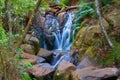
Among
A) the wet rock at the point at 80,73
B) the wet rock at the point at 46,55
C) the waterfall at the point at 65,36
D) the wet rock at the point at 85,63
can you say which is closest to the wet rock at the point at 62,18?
the waterfall at the point at 65,36

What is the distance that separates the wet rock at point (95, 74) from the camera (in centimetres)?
682

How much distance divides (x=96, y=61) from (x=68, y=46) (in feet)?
13.5

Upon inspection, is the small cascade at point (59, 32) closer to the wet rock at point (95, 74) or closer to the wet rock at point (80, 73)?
the wet rock at point (80, 73)

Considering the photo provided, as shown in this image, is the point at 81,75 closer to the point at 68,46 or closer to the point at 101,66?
the point at 101,66

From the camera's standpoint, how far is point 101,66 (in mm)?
7824

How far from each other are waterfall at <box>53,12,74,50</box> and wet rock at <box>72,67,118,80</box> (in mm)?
4794

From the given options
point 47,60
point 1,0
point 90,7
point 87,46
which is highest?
point 1,0

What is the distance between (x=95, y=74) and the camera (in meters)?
6.99

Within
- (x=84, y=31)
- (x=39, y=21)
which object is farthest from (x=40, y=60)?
(x=39, y=21)

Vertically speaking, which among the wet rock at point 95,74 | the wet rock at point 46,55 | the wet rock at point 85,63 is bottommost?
the wet rock at point 46,55

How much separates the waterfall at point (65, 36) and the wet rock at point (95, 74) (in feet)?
15.7

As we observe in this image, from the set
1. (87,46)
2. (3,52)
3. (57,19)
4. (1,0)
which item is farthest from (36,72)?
(57,19)

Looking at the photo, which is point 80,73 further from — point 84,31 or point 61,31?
point 61,31

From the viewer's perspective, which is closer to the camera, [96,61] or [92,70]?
[92,70]
